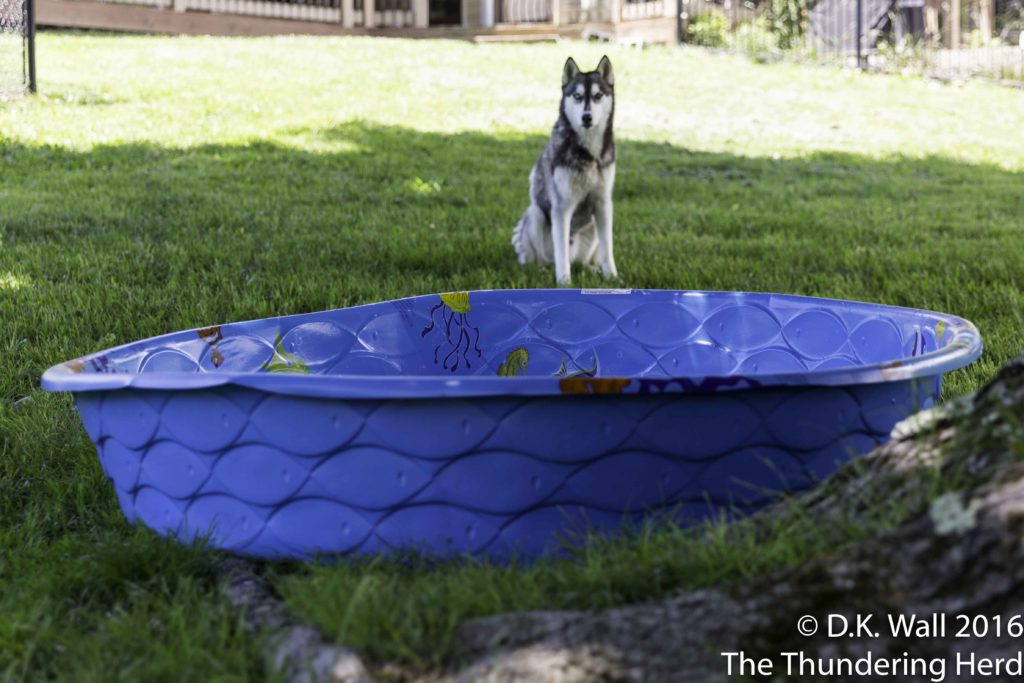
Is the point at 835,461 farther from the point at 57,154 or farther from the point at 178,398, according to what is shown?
the point at 57,154

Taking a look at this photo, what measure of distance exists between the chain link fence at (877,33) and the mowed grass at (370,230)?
159 centimetres

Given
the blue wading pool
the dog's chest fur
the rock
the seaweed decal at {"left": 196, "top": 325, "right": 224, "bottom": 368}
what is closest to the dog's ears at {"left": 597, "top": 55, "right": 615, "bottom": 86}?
the dog's chest fur

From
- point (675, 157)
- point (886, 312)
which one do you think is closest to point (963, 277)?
point (886, 312)

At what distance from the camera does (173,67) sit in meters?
12.7

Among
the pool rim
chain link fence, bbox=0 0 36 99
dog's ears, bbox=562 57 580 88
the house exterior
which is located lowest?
the pool rim

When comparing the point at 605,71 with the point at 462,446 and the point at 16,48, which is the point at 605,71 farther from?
the point at 16,48

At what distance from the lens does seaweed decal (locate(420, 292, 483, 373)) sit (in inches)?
124

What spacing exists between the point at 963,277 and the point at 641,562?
3.52 metres

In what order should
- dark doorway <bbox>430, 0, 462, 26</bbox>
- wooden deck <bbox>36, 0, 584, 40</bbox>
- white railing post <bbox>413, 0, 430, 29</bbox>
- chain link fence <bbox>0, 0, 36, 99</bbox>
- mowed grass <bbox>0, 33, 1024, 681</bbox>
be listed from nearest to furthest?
1. mowed grass <bbox>0, 33, 1024, 681</bbox>
2. chain link fence <bbox>0, 0, 36, 99</bbox>
3. wooden deck <bbox>36, 0, 584, 40</bbox>
4. white railing post <bbox>413, 0, 430, 29</bbox>
5. dark doorway <bbox>430, 0, 462, 26</bbox>

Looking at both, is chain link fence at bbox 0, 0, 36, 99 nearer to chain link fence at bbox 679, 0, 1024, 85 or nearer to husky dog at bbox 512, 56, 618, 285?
husky dog at bbox 512, 56, 618, 285

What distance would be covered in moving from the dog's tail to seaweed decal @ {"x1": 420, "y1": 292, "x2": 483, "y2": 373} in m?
1.97

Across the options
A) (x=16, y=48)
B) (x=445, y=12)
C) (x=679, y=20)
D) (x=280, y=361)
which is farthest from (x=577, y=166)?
(x=445, y=12)

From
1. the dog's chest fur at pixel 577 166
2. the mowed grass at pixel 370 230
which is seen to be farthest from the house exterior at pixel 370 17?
the dog's chest fur at pixel 577 166

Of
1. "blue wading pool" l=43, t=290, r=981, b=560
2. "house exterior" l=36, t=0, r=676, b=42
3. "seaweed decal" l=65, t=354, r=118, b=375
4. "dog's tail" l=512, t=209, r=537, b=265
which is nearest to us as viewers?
"blue wading pool" l=43, t=290, r=981, b=560
